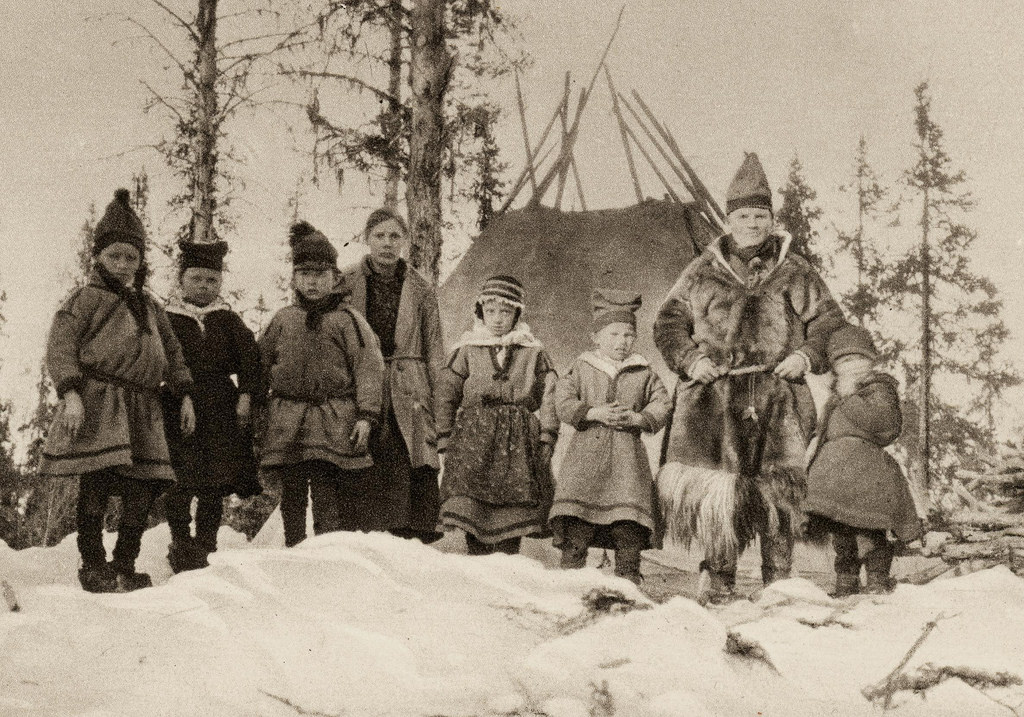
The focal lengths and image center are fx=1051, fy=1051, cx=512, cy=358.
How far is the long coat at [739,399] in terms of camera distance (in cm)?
445

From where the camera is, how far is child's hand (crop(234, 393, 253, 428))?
4789 millimetres

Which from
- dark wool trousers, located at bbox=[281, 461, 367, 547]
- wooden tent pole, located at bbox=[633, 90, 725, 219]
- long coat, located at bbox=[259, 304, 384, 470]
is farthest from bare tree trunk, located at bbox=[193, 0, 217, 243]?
dark wool trousers, located at bbox=[281, 461, 367, 547]

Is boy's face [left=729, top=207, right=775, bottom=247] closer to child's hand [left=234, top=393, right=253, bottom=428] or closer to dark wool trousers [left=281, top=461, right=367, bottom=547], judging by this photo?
dark wool trousers [left=281, top=461, right=367, bottom=547]

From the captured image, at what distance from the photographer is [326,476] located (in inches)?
187

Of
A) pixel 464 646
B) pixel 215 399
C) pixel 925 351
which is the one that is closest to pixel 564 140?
pixel 215 399

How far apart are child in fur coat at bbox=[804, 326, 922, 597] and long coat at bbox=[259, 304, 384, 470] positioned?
77.7 inches

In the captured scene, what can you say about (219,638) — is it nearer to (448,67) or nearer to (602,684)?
(602,684)

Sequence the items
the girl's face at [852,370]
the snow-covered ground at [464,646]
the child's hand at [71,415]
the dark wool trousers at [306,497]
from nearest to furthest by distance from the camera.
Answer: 1. the snow-covered ground at [464,646]
2. the child's hand at [71,415]
3. the girl's face at [852,370]
4. the dark wool trousers at [306,497]

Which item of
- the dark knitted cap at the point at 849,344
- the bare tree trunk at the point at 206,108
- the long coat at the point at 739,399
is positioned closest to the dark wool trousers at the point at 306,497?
the long coat at the point at 739,399

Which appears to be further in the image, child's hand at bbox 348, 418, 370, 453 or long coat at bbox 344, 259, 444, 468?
long coat at bbox 344, 259, 444, 468

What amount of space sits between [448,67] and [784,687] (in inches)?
206

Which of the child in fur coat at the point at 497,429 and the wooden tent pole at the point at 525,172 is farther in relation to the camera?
the wooden tent pole at the point at 525,172

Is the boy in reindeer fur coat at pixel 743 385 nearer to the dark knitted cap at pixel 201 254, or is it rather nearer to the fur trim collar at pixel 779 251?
the fur trim collar at pixel 779 251

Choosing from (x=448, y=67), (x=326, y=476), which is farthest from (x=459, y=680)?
(x=448, y=67)
